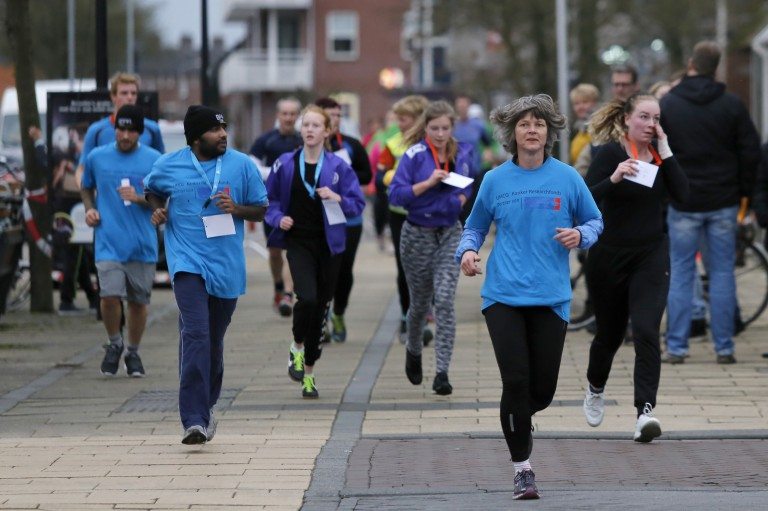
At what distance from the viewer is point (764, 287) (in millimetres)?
17875

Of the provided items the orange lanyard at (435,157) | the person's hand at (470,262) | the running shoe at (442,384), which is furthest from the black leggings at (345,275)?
the person's hand at (470,262)

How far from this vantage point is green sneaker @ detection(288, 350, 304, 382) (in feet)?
36.9

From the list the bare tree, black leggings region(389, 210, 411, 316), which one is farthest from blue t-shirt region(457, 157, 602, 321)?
the bare tree

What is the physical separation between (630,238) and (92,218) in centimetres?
410

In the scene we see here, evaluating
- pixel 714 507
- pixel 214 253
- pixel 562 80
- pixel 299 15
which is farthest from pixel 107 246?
pixel 299 15

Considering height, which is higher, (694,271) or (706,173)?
(706,173)

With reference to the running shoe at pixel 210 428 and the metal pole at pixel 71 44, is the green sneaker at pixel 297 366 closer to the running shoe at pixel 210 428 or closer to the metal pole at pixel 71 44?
the running shoe at pixel 210 428

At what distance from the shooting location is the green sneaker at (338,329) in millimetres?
14180

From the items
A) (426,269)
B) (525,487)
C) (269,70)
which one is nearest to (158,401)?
(426,269)

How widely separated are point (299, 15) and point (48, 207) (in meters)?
58.4

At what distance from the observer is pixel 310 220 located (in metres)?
11.4

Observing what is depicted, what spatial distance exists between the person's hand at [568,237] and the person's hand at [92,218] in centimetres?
496

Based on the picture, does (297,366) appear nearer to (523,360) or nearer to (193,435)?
(193,435)

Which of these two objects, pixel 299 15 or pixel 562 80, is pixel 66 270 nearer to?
pixel 562 80
